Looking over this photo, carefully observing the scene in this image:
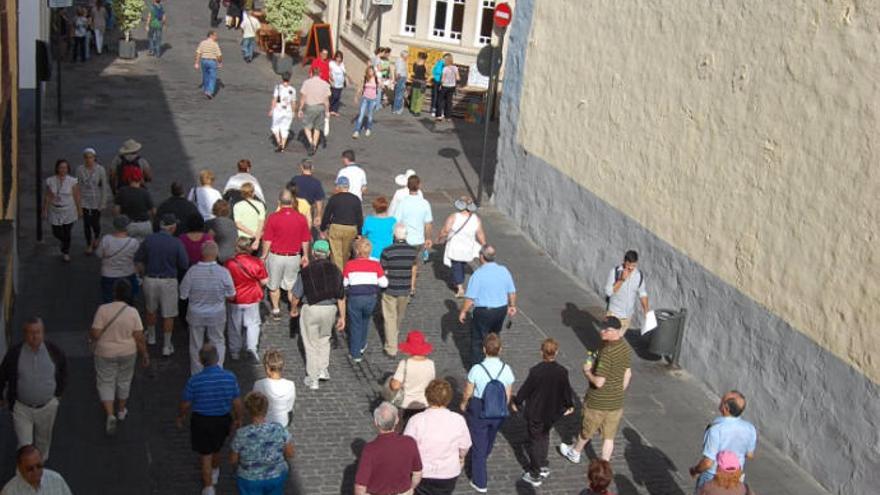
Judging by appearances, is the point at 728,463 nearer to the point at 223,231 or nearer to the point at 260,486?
the point at 260,486

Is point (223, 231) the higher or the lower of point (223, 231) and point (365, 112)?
the higher

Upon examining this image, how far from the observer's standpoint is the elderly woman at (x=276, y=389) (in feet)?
32.3

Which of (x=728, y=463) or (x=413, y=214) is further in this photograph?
(x=413, y=214)

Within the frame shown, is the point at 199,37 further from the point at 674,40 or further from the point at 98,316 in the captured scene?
the point at 98,316

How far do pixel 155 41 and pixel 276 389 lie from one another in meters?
24.2

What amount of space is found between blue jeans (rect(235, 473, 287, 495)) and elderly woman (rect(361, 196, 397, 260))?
5.44 meters

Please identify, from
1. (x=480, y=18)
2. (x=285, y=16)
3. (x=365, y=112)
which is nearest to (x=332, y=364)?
(x=365, y=112)

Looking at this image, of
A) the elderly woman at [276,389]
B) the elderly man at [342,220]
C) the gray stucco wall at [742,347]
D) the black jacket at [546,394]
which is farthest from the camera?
the elderly man at [342,220]

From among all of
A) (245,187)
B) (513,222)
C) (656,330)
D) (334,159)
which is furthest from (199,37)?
(656,330)

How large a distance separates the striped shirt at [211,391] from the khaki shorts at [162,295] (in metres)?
3.09

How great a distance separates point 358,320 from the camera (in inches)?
509

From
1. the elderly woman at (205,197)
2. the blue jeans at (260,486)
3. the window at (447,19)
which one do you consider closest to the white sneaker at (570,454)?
the blue jeans at (260,486)

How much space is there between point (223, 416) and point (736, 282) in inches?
245

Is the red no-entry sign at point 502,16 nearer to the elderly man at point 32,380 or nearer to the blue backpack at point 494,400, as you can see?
the blue backpack at point 494,400
